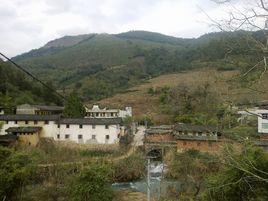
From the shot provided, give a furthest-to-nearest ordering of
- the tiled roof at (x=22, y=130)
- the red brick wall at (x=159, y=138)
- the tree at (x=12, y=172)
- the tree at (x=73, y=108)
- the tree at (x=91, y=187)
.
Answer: the tree at (x=73, y=108), the red brick wall at (x=159, y=138), the tiled roof at (x=22, y=130), the tree at (x=12, y=172), the tree at (x=91, y=187)

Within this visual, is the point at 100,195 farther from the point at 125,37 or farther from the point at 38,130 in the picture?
the point at 125,37

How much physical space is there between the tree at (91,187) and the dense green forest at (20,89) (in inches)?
1093

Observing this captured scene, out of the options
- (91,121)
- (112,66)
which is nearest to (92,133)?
(91,121)

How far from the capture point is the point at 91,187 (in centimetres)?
1528

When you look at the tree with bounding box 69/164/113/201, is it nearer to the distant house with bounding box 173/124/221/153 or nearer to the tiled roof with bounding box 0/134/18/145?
the distant house with bounding box 173/124/221/153

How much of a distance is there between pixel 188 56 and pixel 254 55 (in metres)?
78.4

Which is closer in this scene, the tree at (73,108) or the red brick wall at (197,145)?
the red brick wall at (197,145)

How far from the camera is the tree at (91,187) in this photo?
49.9 feet

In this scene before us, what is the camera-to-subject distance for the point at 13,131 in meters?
29.6

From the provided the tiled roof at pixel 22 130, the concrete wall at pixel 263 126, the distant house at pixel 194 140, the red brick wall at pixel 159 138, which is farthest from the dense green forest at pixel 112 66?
the tiled roof at pixel 22 130

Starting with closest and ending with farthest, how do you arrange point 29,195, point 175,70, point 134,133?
point 29,195 → point 134,133 → point 175,70

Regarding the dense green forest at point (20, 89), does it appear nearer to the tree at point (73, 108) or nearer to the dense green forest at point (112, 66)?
the dense green forest at point (112, 66)

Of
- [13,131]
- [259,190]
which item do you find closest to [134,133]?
[13,131]

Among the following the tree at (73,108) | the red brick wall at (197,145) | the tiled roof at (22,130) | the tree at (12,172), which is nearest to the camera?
the tree at (12,172)
